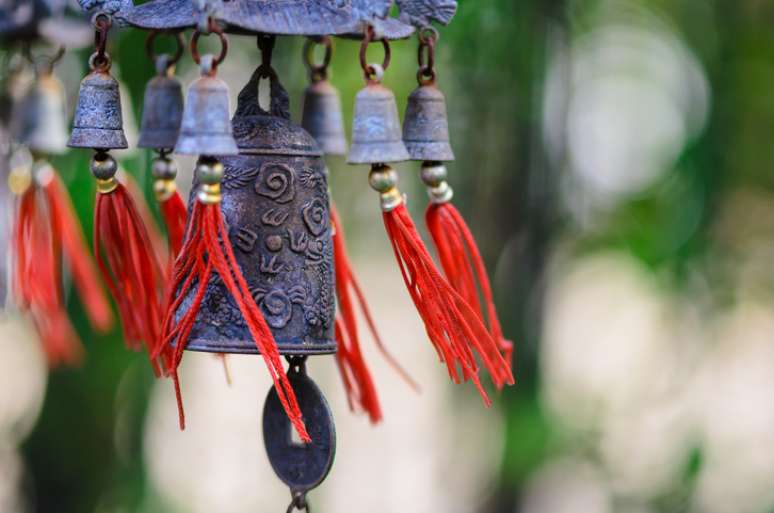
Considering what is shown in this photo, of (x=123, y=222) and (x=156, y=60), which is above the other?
(x=156, y=60)

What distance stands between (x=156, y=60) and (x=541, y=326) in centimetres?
175

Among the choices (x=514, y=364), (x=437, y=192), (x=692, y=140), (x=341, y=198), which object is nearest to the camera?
(x=437, y=192)

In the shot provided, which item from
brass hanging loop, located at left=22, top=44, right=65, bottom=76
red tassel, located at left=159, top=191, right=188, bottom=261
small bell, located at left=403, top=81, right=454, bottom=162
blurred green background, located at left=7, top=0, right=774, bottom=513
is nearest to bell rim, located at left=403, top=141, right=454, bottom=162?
small bell, located at left=403, top=81, right=454, bottom=162

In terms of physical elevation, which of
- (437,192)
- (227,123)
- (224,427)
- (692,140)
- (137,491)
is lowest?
(224,427)

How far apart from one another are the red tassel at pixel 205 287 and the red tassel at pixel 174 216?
0.81 feet

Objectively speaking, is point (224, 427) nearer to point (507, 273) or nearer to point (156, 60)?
point (507, 273)

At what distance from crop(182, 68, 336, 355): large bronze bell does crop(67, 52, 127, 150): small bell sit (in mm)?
123

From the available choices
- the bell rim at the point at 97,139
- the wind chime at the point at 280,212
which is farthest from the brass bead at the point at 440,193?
the bell rim at the point at 97,139

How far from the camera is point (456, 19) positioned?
8.97ft

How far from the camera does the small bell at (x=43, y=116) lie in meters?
1.73

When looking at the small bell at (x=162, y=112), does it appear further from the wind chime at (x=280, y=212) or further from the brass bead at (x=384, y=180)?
the brass bead at (x=384, y=180)

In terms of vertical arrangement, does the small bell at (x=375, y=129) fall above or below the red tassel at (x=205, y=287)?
above

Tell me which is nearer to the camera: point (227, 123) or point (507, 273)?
point (227, 123)

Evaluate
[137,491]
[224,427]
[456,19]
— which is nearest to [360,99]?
[456,19]
